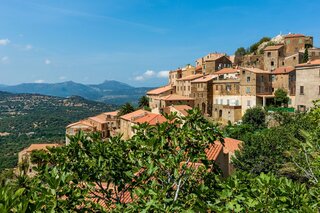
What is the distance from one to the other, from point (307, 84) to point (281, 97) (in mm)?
10093

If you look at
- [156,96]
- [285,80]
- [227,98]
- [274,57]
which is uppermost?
[274,57]

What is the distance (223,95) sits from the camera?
192 feet

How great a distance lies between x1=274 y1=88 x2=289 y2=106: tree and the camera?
52406mm

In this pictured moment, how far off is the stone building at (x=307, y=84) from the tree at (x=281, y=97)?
775 centimetres

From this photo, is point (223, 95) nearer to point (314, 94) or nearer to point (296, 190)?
point (314, 94)

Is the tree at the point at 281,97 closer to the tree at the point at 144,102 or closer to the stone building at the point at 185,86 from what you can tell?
the stone building at the point at 185,86

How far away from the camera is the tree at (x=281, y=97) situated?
5241 centimetres

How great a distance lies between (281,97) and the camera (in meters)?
52.3

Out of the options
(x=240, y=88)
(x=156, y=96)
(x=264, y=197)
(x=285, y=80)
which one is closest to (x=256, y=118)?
(x=240, y=88)

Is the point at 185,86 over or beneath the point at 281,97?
over

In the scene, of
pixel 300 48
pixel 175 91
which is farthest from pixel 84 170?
pixel 300 48

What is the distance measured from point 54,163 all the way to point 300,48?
247 feet

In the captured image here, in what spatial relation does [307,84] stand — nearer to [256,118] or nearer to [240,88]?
[256,118]

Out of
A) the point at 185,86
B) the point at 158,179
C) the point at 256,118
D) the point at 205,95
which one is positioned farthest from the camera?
the point at 185,86
